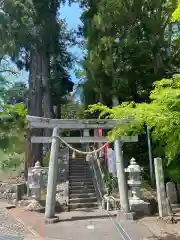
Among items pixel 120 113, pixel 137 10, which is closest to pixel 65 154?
pixel 137 10

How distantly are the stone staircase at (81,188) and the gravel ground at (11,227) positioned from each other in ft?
10.8

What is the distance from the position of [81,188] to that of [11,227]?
234 inches

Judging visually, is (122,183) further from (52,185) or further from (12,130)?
(12,130)

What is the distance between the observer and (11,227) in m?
9.91

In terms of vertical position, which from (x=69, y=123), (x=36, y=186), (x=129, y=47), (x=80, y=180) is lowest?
(x=36, y=186)

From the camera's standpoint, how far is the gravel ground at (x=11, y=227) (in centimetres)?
908

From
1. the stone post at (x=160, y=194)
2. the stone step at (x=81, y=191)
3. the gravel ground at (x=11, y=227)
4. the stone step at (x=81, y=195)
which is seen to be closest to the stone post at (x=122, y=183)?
the stone post at (x=160, y=194)

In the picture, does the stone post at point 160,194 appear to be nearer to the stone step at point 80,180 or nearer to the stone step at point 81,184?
the stone step at point 81,184

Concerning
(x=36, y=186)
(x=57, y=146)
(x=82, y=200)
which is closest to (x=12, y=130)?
(x=36, y=186)

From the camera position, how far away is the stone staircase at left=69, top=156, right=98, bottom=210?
46.0 feet

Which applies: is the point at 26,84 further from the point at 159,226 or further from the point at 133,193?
the point at 159,226

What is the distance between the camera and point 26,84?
24578mm

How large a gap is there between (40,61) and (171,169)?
13.3 meters

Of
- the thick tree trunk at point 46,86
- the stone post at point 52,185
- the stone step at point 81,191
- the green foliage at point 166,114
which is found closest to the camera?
the green foliage at point 166,114
